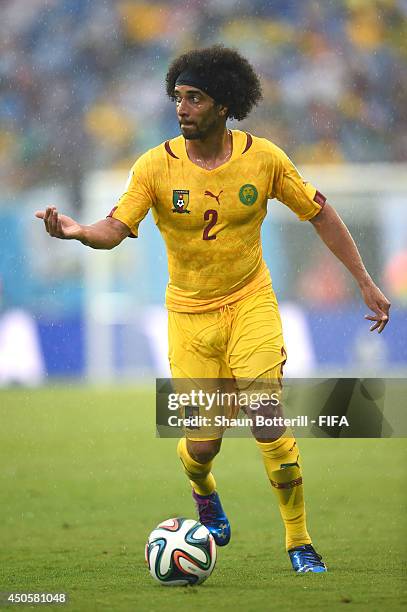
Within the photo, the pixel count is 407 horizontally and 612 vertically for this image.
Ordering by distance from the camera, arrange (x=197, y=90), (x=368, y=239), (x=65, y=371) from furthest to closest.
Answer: (x=368, y=239) → (x=65, y=371) → (x=197, y=90)

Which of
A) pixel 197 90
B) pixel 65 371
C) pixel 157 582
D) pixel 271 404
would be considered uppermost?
pixel 197 90

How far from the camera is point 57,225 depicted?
482cm

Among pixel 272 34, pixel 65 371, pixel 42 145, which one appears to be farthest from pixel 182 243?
pixel 272 34

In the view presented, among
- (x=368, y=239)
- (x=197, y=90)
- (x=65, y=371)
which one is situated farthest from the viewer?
(x=368, y=239)

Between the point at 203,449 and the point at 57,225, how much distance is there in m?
1.53

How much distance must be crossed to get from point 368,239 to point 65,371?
4.85 metres

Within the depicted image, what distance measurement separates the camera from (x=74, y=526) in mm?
6914

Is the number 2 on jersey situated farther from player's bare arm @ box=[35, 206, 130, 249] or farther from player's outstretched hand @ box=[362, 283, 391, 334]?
player's outstretched hand @ box=[362, 283, 391, 334]

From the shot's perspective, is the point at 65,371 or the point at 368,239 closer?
the point at 65,371

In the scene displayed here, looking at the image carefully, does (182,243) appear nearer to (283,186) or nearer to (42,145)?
(283,186)

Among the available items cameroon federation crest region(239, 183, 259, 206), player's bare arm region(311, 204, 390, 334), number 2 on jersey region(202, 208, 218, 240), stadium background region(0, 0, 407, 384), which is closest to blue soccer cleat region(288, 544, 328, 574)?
player's bare arm region(311, 204, 390, 334)

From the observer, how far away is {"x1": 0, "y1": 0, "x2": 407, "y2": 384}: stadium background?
51.6 ft

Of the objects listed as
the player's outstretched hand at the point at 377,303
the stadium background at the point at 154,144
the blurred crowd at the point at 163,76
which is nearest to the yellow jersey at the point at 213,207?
the player's outstretched hand at the point at 377,303

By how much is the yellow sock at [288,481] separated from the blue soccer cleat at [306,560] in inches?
1.3
